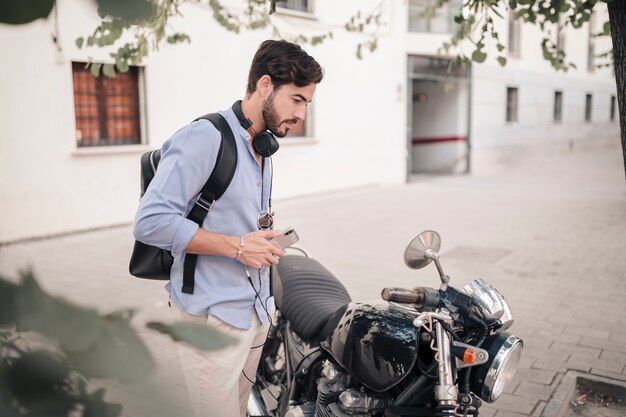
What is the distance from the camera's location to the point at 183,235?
1893 millimetres

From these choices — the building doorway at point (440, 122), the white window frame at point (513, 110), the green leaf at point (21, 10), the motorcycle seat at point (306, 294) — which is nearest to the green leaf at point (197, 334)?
the green leaf at point (21, 10)

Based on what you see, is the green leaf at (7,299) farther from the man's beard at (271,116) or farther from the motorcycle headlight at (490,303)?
the motorcycle headlight at (490,303)

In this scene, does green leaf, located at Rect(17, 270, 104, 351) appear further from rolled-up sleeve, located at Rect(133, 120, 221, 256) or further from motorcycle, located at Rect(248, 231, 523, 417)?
motorcycle, located at Rect(248, 231, 523, 417)

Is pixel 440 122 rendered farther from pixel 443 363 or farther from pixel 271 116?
pixel 443 363

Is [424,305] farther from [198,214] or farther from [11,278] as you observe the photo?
[11,278]

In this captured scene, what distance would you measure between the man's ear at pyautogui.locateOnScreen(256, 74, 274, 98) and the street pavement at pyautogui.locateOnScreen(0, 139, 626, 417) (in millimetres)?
818

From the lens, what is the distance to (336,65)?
12.9m

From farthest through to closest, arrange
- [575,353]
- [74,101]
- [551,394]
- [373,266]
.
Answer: [74,101] → [373,266] → [575,353] → [551,394]

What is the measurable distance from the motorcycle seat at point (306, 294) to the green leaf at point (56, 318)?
2071mm

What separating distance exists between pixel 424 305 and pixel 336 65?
11153mm

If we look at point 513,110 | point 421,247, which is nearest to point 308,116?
point 513,110

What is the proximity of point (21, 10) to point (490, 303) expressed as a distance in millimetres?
1914

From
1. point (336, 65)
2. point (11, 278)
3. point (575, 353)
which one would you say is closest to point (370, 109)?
point (336, 65)

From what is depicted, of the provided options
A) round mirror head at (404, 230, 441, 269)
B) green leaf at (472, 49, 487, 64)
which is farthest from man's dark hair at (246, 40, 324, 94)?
green leaf at (472, 49, 487, 64)
